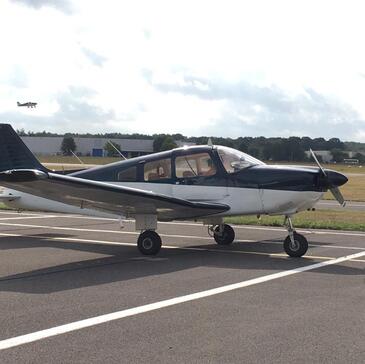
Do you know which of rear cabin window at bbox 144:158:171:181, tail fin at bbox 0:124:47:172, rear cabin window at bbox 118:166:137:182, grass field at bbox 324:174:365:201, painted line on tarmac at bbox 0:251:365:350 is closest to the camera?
painted line on tarmac at bbox 0:251:365:350

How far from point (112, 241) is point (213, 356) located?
8.18 metres

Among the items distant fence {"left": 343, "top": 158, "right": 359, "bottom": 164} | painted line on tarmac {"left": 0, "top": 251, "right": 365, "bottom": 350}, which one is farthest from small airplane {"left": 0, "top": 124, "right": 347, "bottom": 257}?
distant fence {"left": 343, "top": 158, "right": 359, "bottom": 164}

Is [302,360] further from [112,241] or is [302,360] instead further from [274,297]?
[112,241]

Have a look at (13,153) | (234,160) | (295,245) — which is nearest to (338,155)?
(234,160)

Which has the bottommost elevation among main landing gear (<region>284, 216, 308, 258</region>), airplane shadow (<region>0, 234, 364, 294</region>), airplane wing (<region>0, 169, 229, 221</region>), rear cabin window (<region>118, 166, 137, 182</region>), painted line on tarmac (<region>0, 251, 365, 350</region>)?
airplane shadow (<region>0, 234, 364, 294</region>)

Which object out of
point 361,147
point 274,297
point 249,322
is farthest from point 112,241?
point 361,147

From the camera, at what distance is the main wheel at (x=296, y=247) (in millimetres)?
10023

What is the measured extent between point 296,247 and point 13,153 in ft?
18.0

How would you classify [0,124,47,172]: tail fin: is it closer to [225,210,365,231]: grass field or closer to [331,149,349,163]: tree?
[225,210,365,231]: grass field

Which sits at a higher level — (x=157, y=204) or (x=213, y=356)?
(x=157, y=204)

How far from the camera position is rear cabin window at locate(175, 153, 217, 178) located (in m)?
10.9

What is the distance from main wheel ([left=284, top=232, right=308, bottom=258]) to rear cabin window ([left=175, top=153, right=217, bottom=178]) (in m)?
1.99

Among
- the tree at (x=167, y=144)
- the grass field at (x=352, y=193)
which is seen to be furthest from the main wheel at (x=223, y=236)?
the grass field at (x=352, y=193)

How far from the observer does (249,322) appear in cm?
562
